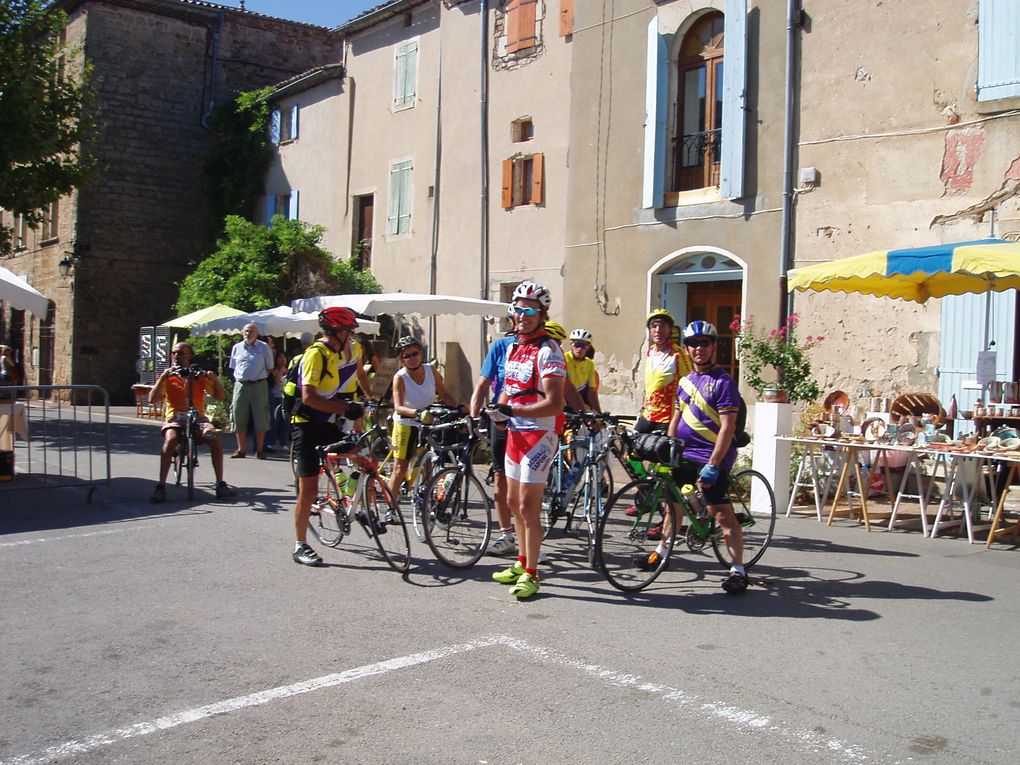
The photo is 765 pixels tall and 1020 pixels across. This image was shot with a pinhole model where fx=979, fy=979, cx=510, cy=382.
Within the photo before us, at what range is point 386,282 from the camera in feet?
70.8

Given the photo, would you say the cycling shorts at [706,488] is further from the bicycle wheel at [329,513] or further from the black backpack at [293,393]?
the black backpack at [293,393]

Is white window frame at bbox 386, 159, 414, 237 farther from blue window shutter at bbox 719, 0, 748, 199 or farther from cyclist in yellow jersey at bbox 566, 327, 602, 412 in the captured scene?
cyclist in yellow jersey at bbox 566, 327, 602, 412

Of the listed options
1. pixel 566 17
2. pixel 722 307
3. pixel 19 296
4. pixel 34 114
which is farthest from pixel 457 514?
pixel 34 114

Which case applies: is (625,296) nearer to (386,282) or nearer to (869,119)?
(869,119)

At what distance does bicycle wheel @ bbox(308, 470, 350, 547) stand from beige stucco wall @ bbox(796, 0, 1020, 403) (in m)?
8.07

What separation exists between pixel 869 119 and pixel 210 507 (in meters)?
9.50

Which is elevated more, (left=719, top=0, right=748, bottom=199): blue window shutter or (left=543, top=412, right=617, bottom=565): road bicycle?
(left=719, top=0, right=748, bottom=199): blue window shutter

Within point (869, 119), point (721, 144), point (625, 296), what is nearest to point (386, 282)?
point (625, 296)

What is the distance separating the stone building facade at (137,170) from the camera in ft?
86.6

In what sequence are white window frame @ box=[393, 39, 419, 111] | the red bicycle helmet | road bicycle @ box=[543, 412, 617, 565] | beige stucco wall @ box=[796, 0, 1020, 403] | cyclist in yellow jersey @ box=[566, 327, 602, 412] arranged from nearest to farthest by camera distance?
the red bicycle helmet < road bicycle @ box=[543, 412, 617, 565] < cyclist in yellow jersey @ box=[566, 327, 602, 412] < beige stucco wall @ box=[796, 0, 1020, 403] < white window frame @ box=[393, 39, 419, 111]

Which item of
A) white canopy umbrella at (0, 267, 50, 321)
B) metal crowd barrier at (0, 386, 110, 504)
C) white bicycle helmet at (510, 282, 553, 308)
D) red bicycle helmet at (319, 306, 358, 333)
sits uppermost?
white canopy umbrella at (0, 267, 50, 321)

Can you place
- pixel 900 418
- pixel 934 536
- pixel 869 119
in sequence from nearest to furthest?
pixel 934 536 → pixel 900 418 → pixel 869 119

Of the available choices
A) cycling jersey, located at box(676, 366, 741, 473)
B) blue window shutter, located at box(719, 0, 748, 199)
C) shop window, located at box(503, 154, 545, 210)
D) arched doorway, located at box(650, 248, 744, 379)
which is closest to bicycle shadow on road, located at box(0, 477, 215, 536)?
cycling jersey, located at box(676, 366, 741, 473)

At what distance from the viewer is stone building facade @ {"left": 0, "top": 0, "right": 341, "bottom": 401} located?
26.4m
